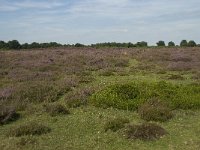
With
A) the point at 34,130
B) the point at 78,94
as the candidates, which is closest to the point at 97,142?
the point at 34,130

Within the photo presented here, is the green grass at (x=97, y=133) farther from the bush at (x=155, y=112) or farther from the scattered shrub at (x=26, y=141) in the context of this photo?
the bush at (x=155, y=112)

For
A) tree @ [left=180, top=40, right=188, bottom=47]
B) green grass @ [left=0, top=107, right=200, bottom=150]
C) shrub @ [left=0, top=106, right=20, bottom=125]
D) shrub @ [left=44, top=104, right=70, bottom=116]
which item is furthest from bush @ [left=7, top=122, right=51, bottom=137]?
tree @ [left=180, top=40, right=188, bottom=47]

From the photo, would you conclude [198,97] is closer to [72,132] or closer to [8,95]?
[72,132]

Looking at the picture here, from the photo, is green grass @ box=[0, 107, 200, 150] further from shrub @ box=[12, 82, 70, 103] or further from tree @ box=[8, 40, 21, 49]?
tree @ box=[8, 40, 21, 49]

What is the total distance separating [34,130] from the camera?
1209 centimetres

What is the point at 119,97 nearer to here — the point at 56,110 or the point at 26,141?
the point at 56,110

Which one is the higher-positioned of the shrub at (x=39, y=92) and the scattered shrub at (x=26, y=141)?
the shrub at (x=39, y=92)

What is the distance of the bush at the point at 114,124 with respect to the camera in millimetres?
12298

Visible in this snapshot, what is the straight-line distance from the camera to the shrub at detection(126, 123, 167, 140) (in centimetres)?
1147

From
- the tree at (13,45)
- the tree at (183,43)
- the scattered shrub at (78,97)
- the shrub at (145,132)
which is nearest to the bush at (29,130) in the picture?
the shrub at (145,132)

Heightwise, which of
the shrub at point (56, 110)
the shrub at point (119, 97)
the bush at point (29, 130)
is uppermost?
the shrub at point (119, 97)

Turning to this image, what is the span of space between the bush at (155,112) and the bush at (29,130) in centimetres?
341

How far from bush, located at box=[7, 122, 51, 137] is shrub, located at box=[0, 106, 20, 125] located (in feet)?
4.78

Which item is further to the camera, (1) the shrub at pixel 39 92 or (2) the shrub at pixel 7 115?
(1) the shrub at pixel 39 92
